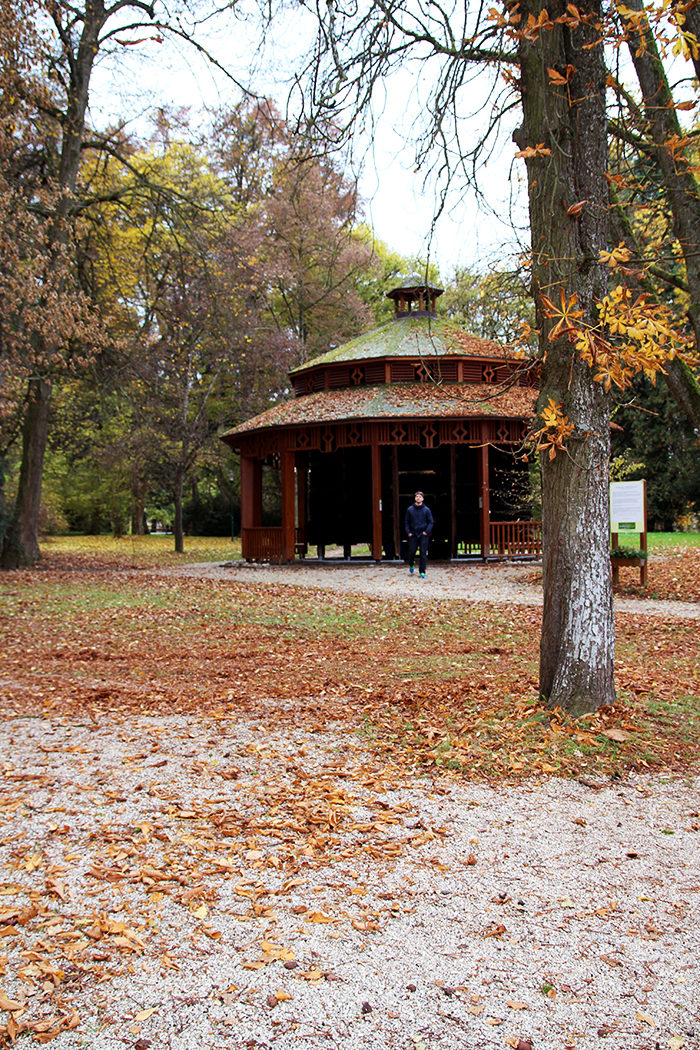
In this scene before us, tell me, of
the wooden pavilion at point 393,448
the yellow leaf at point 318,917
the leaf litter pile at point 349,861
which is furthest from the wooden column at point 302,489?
the yellow leaf at point 318,917

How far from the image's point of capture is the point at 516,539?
72.5 ft

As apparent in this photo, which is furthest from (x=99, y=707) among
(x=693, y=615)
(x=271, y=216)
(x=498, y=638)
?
(x=271, y=216)

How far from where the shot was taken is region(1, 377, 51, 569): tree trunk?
21.6 meters

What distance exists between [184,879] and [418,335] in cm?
2224

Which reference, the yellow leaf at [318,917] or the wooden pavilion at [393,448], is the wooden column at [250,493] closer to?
→ the wooden pavilion at [393,448]

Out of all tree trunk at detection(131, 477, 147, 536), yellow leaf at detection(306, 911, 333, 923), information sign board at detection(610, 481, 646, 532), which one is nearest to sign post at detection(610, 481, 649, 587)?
information sign board at detection(610, 481, 646, 532)

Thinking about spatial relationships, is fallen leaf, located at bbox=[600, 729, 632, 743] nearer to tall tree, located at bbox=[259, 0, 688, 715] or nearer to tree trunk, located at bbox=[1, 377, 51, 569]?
tall tree, located at bbox=[259, 0, 688, 715]

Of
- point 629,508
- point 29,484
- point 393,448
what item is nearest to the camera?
point 629,508

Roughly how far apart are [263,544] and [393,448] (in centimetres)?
467

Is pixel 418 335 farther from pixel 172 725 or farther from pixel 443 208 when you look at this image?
pixel 172 725

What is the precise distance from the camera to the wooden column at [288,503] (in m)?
22.7

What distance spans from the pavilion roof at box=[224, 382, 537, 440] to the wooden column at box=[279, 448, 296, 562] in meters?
1.13

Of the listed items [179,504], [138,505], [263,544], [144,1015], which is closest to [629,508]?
[263,544]

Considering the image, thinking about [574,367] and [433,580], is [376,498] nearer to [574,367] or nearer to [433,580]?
[433,580]
